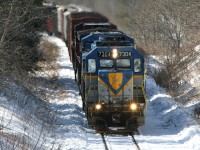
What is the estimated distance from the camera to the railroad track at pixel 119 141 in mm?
14617

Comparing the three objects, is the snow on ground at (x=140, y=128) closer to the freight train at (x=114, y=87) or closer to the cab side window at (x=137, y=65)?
the freight train at (x=114, y=87)

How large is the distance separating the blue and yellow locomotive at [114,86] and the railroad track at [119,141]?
0.98ft

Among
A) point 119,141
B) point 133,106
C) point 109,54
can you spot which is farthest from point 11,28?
point 119,141

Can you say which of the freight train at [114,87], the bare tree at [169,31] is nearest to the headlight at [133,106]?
the freight train at [114,87]

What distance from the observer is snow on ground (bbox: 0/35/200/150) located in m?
14.6

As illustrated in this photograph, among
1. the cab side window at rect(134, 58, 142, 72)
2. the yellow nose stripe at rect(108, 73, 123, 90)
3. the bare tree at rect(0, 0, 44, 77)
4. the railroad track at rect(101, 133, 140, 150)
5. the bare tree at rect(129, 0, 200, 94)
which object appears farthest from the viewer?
the bare tree at rect(129, 0, 200, 94)

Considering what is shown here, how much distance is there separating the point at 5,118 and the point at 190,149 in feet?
18.7

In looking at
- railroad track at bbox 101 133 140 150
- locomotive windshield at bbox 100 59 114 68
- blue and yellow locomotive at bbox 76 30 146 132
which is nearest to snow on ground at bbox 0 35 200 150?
railroad track at bbox 101 133 140 150

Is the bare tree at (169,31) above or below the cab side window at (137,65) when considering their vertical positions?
below

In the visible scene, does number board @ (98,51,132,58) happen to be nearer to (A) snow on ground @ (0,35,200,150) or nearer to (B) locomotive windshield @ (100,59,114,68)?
(B) locomotive windshield @ (100,59,114,68)

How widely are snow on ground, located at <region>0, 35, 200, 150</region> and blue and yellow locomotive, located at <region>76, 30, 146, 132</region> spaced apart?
2.25 feet

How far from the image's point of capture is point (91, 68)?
16594 millimetres

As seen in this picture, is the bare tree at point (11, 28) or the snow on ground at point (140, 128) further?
the bare tree at point (11, 28)

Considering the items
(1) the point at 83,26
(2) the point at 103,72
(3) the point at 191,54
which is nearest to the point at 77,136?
(2) the point at 103,72
